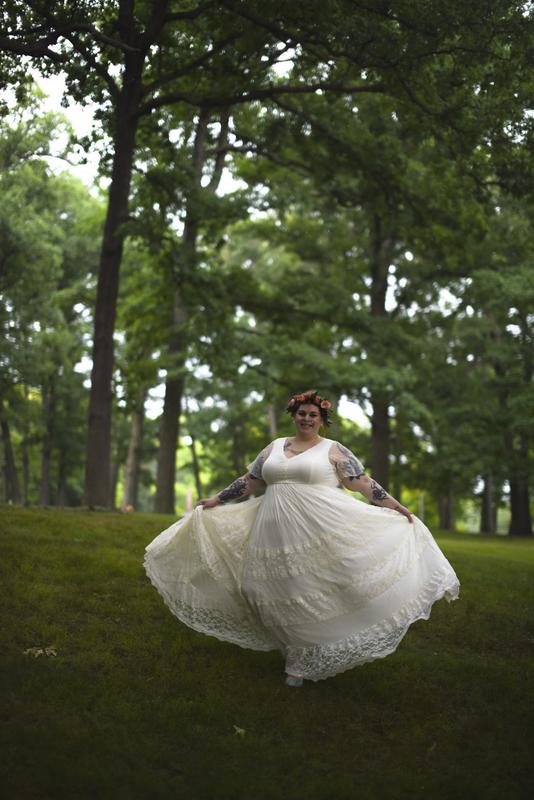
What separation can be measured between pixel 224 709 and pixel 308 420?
8.81 ft

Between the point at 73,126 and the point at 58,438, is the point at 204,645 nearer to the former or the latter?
the point at 73,126

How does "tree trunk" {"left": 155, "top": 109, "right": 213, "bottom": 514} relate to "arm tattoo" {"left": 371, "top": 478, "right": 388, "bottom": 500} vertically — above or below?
above

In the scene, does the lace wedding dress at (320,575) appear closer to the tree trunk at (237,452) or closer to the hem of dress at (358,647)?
the hem of dress at (358,647)

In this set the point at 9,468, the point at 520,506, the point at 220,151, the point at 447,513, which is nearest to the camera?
the point at 220,151

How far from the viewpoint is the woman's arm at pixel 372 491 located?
759 centimetres

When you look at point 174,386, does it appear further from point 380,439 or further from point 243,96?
point 243,96

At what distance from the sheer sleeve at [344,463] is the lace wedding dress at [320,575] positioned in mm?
12

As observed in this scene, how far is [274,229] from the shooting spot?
2973 centimetres

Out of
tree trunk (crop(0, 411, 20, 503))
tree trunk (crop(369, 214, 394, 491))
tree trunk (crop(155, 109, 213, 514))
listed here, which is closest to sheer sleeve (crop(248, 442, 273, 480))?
tree trunk (crop(155, 109, 213, 514))

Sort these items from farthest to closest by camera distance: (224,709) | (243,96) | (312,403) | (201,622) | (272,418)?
(272,418) → (243,96) → (201,622) → (312,403) → (224,709)

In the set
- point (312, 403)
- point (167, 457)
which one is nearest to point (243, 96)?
point (167, 457)

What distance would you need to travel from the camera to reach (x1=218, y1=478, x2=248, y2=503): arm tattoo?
8156mm

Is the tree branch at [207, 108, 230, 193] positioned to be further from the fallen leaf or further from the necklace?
the fallen leaf

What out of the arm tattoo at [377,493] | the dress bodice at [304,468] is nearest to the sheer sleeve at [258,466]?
the dress bodice at [304,468]
